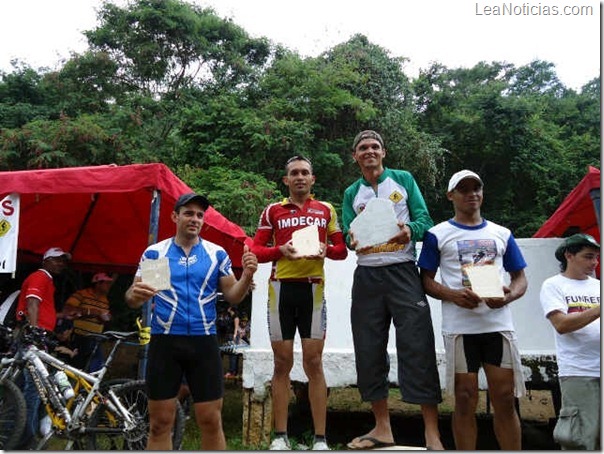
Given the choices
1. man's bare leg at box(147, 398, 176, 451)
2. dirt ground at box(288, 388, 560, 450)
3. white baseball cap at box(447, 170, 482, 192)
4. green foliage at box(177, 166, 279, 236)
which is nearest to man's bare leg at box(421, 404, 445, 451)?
white baseball cap at box(447, 170, 482, 192)

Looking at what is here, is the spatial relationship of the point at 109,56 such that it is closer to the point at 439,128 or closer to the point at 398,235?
the point at 439,128

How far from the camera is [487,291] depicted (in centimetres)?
303

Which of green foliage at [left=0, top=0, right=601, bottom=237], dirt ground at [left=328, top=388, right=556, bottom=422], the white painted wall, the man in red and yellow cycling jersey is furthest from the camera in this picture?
green foliage at [left=0, top=0, right=601, bottom=237]

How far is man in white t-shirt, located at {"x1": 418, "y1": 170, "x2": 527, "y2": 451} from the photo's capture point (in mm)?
3074

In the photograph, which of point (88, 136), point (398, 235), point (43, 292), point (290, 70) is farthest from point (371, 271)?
point (290, 70)

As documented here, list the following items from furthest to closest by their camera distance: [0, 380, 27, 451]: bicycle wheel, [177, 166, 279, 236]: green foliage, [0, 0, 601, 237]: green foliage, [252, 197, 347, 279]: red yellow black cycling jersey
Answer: [0, 0, 601, 237]: green foliage < [177, 166, 279, 236]: green foliage < [0, 380, 27, 451]: bicycle wheel < [252, 197, 347, 279]: red yellow black cycling jersey

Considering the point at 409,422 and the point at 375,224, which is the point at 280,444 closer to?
→ the point at 375,224

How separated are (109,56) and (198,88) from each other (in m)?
2.90

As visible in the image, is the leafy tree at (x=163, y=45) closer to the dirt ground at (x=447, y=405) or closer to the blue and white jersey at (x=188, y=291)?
the dirt ground at (x=447, y=405)

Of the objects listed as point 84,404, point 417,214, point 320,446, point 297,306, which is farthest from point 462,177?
point 84,404

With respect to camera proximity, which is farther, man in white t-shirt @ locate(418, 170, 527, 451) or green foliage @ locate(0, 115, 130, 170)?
green foliage @ locate(0, 115, 130, 170)

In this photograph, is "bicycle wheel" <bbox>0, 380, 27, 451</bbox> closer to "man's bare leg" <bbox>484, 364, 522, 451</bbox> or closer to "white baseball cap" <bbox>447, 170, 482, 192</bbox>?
"man's bare leg" <bbox>484, 364, 522, 451</bbox>

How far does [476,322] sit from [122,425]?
3.00 meters

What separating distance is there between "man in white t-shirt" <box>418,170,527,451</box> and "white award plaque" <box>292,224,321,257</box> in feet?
2.53
